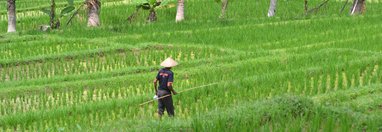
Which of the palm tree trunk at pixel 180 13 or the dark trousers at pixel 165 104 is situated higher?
the palm tree trunk at pixel 180 13

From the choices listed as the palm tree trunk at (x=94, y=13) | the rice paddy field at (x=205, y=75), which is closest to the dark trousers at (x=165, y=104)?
the rice paddy field at (x=205, y=75)

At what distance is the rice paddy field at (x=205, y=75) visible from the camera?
6316 millimetres

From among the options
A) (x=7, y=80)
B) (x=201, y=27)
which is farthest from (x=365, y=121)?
(x=201, y=27)

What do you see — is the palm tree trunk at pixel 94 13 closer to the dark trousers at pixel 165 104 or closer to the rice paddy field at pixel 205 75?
the rice paddy field at pixel 205 75

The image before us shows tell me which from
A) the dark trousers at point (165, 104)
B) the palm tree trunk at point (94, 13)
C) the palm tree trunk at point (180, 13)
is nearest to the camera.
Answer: the dark trousers at point (165, 104)

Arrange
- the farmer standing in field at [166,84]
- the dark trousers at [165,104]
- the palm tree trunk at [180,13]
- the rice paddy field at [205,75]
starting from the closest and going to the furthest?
the rice paddy field at [205,75] → the farmer standing in field at [166,84] → the dark trousers at [165,104] → the palm tree trunk at [180,13]

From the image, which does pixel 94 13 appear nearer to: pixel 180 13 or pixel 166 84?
pixel 180 13

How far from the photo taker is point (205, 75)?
10.6 meters

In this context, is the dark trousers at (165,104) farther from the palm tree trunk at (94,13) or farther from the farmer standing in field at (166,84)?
the palm tree trunk at (94,13)

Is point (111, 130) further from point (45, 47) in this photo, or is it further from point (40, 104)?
point (45, 47)

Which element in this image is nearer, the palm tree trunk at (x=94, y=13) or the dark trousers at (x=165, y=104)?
the dark trousers at (x=165, y=104)

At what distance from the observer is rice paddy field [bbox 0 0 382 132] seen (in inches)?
249

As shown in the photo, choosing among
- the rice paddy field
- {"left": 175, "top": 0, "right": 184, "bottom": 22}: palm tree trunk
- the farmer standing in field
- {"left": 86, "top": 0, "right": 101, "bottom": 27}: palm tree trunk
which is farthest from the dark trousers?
{"left": 175, "top": 0, "right": 184, "bottom": 22}: palm tree trunk

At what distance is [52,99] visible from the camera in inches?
379
